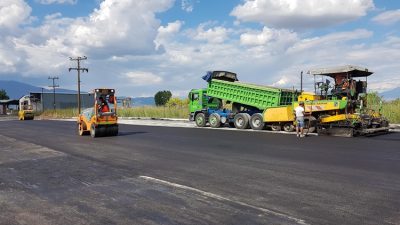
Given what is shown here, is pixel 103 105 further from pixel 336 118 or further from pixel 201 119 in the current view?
pixel 336 118

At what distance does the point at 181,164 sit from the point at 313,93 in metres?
10.9

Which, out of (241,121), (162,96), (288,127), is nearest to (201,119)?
(241,121)

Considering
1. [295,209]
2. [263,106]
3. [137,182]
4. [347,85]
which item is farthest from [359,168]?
[263,106]

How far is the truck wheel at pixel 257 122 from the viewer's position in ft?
69.1

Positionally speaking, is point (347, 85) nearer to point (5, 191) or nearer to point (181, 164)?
point (181, 164)

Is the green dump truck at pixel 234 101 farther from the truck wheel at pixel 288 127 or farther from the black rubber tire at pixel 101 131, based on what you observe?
the black rubber tire at pixel 101 131

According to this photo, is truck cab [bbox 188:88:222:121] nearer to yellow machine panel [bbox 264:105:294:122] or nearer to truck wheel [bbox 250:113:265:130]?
truck wheel [bbox 250:113:265:130]

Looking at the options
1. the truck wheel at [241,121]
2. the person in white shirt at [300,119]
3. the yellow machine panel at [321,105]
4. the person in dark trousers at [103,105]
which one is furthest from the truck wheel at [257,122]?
the person in dark trousers at [103,105]

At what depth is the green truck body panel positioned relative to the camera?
20781 mm

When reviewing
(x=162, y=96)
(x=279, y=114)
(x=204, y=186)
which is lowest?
(x=204, y=186)

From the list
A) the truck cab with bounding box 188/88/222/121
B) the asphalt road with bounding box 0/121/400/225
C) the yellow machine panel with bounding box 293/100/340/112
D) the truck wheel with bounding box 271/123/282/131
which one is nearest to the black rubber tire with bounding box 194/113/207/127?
the truck cab with bounding box 188/88/222/121

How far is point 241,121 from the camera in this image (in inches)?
879

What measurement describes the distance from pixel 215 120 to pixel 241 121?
7.23ft

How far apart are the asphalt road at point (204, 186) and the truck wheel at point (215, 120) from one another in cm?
1086
